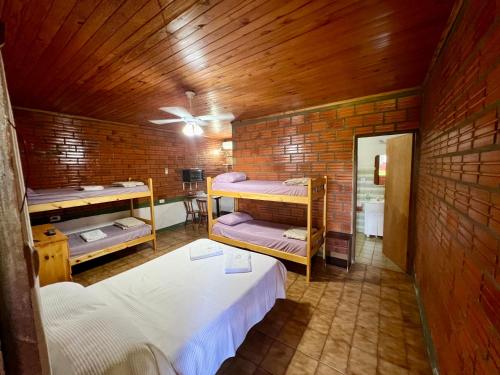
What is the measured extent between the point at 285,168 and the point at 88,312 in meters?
3.22

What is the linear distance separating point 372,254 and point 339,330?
208 cm

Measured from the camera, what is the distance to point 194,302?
60.9 inches

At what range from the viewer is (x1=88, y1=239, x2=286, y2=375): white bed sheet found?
1.23m

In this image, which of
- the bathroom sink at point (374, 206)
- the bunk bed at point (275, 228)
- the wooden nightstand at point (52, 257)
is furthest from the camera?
the bathroom sink at point (374, 206)

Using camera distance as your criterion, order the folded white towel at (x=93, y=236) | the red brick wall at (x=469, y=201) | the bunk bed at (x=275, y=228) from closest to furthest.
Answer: the red brick wall at (x=469, y=201), the bunk bed at (x=275, y=228), the folded white towel at (x=93, y=236)

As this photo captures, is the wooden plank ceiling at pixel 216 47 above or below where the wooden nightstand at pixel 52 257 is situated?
above

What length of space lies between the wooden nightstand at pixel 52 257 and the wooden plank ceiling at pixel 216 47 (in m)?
1.84

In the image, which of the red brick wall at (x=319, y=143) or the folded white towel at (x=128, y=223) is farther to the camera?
the folded white towel at (x=128, y=223)

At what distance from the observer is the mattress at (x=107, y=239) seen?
2975mm

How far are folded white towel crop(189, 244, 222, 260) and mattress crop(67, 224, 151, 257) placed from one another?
1730 millimetres

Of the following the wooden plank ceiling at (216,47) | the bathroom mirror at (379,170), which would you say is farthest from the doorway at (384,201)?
the wooden plank ceiling at (216,47)

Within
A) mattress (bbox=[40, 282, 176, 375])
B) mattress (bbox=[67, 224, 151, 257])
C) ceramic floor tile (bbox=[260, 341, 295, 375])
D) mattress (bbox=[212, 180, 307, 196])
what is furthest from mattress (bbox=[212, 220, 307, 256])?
mattress (bbox=[40, 282, 176, 375])

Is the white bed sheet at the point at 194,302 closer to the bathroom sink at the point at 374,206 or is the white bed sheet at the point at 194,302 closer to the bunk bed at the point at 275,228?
the bunk bed at the point at 275,228

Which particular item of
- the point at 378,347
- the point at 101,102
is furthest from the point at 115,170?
the point at 378,347
